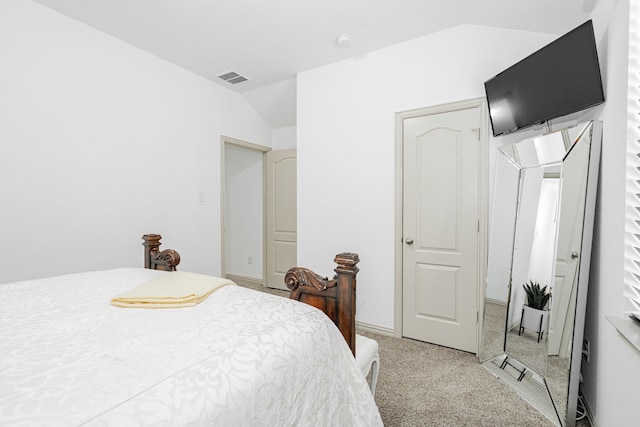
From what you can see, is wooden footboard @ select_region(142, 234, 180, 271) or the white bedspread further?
wooden footboard @ select_region(142, 234, 180, 271)

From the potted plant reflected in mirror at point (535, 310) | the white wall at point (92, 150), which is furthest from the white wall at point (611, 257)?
the white wall at point (92, 150)

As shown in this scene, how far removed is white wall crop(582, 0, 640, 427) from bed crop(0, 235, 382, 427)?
1.17m

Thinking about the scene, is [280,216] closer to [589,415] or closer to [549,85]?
[549,85]

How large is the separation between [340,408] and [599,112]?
2106mm

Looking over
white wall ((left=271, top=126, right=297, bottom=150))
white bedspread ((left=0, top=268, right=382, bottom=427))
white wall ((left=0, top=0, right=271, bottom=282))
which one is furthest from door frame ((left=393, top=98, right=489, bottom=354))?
white wall ((left=0, top=0, right=271, bottom=282))

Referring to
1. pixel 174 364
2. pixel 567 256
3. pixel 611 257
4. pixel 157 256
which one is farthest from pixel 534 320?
pixel 157 256

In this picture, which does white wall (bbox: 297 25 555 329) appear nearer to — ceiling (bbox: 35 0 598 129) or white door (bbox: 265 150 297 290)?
ceiling (bbox: 35 0 598 129)

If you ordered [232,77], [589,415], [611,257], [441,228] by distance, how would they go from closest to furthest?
1. [611,257]
2. [589,415]
3. [441,228]
4. [232,77]

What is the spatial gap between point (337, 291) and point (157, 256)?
1.42 m

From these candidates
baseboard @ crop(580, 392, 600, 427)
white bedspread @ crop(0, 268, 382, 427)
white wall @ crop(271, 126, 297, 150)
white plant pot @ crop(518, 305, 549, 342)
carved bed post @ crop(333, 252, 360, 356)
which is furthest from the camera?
white wall @ crop(271, 126, 297, 150)

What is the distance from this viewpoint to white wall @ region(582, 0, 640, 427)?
4.33 feet

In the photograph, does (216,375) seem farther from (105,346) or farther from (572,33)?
(572,33)

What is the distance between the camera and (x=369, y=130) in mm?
2930

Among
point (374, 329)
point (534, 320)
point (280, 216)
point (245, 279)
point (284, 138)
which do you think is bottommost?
point (245, 279)
